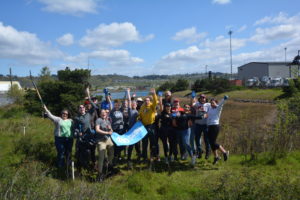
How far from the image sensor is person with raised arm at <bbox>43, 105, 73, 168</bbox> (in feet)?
25.7

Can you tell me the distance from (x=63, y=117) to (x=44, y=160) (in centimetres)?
150

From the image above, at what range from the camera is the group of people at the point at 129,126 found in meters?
7.59

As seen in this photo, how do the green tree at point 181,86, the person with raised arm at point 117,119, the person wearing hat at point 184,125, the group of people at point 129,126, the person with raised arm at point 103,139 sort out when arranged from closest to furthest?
the person with raised arm at point 103,139 → the group of people at point 129,126 → the person wearing hat at point 184,125 → the person with raised arm at point 117,119 → the green tree at point 181,86

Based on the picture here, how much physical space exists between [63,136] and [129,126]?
6.13 feet

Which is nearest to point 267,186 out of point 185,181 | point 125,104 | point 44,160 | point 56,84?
point 185,181

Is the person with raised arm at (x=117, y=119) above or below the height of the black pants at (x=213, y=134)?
above

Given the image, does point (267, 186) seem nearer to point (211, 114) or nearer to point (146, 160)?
point (211, 114)

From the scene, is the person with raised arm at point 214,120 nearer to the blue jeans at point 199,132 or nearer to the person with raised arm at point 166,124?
the blue jeans at point 199,132

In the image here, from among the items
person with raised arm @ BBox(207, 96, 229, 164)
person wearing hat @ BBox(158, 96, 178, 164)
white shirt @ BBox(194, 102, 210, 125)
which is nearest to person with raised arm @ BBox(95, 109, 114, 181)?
person wearing hat @ BBox(158, 96, 178, 164)

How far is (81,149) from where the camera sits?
7.67 metres

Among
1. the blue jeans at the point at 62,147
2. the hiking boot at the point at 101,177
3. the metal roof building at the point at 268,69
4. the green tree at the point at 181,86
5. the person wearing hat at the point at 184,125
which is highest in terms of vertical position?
the metal roof building at the point at 268,69

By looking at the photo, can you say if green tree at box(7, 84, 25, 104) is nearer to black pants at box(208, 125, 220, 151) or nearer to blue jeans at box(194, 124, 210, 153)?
blue jeans at box(194, 124, 210, 153)

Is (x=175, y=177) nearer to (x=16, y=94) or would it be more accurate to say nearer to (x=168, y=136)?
(x=168, y=136)

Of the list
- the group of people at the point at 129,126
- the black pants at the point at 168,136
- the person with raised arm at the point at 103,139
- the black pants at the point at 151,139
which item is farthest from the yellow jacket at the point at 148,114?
the person with raised arm at the point at 103,139
